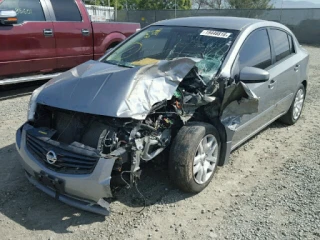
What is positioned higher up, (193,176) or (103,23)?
(103,23)

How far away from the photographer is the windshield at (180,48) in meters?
3.87

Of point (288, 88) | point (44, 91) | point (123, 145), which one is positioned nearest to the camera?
point (123, 145)

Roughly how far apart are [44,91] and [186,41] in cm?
178

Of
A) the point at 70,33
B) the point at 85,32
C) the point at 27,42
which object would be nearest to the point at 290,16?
the point at 85,32

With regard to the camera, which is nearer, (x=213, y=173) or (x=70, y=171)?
(x=70, y=171)

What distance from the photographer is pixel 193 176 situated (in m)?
3.36

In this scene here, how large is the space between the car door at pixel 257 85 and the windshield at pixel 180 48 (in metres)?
0.23

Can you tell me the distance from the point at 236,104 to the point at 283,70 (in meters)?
1.34

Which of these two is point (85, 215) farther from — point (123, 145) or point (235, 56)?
point (235, 56)

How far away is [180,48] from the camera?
13.6 ft

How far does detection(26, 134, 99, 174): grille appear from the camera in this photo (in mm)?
2883

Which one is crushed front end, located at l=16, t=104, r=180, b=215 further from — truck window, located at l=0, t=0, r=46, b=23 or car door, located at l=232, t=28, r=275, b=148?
truck window, located at l=0, t=0, r=46, b=23

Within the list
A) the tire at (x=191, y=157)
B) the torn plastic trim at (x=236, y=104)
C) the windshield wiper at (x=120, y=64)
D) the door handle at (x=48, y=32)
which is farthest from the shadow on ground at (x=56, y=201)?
the door handle at (x=48, y=32)

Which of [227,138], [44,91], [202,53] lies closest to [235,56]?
[202,53]
